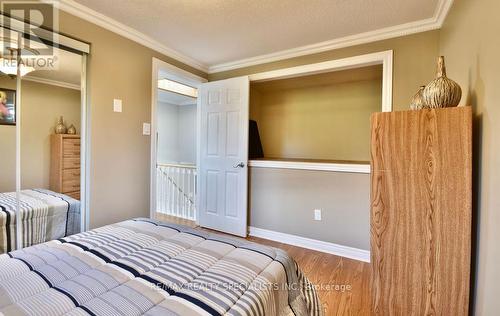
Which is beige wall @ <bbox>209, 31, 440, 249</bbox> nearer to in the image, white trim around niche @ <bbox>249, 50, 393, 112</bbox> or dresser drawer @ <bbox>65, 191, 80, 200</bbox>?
white trim around niche @ <bbox>249, 50, 393, 112</bbox>

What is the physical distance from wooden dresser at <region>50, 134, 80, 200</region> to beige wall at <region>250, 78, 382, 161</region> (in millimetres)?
2353

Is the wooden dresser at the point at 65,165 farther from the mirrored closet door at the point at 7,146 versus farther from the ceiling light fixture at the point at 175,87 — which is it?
the ceiling light fixture at the point at 175,87

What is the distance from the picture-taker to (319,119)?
3562 mm

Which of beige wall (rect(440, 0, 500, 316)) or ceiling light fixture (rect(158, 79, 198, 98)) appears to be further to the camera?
ceiling light fixture (rect(158, 79, 198, 98))

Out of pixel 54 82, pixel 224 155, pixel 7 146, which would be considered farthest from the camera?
pixel 224 155

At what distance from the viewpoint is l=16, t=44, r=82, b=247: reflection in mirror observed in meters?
1.84

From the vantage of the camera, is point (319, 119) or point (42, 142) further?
point (319, 119)

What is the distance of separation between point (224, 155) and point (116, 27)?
68.5 inches

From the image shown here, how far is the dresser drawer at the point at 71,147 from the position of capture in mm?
2039

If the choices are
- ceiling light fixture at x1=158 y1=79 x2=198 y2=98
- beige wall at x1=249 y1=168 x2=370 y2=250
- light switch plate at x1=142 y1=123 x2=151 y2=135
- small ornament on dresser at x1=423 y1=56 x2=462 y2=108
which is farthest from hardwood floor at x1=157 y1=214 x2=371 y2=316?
ceiling light fixture at x1=158 y1=79 x2=198 y2=98

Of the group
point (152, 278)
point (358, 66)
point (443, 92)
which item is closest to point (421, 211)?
point (443, 92)

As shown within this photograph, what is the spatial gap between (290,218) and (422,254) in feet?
5.34

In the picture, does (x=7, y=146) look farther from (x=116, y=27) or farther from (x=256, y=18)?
(x=256, y=18)

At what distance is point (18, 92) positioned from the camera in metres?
1.78
